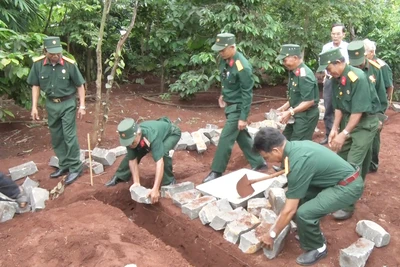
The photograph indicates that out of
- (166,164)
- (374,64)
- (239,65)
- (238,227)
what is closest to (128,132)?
(166,164)

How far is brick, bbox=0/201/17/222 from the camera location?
4785 mm

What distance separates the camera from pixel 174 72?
35.7 feet

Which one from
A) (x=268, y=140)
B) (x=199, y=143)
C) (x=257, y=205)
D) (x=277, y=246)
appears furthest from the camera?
(x=199, y=143)

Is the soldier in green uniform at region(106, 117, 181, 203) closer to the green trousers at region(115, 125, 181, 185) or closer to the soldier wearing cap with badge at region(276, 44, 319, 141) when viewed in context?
the green trousers at region(115, 125, 181, 185)

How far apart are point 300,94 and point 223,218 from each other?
6.64 feet

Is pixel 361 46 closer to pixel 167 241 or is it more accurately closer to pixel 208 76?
pixel 167 241

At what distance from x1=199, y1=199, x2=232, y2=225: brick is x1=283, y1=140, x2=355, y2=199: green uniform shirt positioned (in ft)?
3.83

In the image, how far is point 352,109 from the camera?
4.37 meters

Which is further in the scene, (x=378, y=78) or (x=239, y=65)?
(x=239, y=65)

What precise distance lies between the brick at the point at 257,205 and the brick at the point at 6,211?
107 inches

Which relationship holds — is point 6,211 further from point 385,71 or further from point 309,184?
point 385,71

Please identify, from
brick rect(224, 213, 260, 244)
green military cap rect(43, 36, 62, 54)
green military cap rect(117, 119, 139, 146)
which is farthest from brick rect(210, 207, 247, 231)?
green military cap rect(43, 36, 62, 54)

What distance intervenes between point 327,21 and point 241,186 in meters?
5.56

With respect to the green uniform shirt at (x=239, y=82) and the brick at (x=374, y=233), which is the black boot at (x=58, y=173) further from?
the brick at (x=374, y=233)
